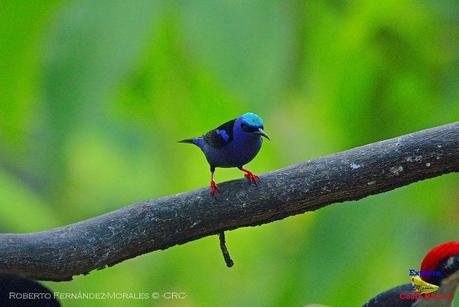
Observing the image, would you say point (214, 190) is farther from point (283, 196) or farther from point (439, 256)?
point (439, 256)

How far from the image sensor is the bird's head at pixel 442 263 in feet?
3.69

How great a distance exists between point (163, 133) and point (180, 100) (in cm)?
13

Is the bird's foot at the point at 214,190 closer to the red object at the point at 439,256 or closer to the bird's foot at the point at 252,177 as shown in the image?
the bird's foot at the point at 252,177

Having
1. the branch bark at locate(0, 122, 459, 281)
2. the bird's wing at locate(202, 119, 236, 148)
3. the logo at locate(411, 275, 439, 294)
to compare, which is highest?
the bird's wing at locate(202, 119, 236, 148)

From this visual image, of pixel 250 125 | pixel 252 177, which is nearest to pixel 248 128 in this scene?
pixel 250 125

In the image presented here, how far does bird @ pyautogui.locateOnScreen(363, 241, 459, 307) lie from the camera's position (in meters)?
1.10

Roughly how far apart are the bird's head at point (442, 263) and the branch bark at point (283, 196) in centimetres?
12

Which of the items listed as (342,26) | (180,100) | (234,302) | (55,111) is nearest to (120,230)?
(55,111)

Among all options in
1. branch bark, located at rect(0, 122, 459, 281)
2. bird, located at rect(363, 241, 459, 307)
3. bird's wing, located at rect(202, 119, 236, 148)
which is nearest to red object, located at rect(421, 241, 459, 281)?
bird, located at rect(363, 241, 459, 307)

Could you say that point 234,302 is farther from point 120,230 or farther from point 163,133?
point 120,230

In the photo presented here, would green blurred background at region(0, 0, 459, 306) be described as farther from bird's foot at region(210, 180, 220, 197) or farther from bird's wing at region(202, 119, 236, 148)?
bird's foot at region(210, 180, 220, 197)

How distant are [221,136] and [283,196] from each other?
237mm

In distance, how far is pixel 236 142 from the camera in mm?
1348

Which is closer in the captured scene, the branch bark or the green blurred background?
the branch bark
